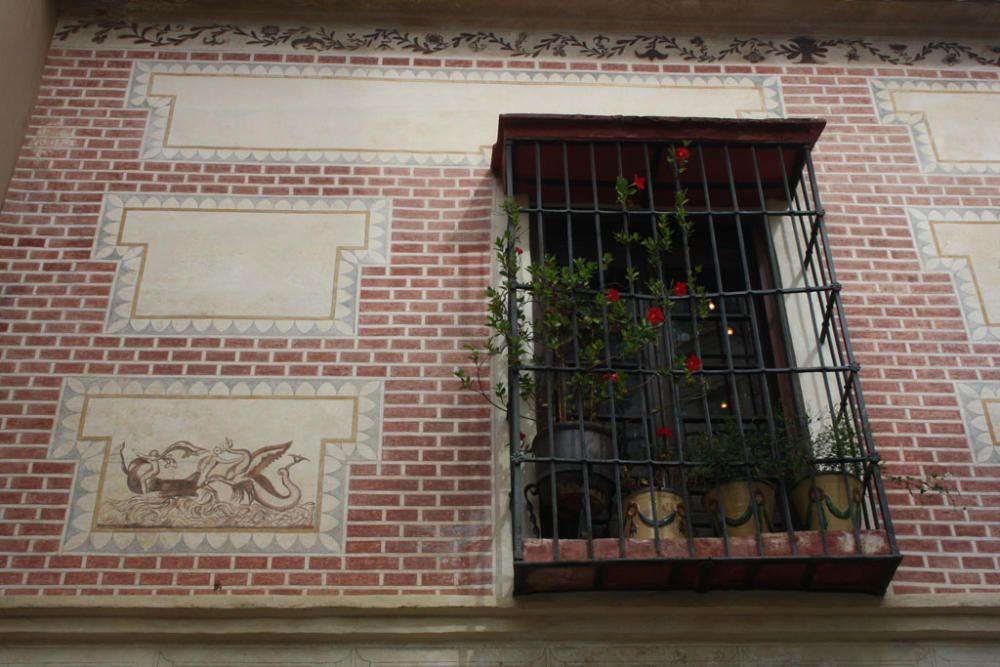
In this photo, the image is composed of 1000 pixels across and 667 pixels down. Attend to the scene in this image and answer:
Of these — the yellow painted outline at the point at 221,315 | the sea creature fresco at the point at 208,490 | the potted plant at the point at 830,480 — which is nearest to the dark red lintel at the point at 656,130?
the yellow painted outline at the point at 221,315

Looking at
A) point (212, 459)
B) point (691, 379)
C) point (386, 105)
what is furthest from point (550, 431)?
point (386, 105)

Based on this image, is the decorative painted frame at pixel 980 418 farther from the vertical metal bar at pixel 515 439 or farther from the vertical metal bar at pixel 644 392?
the vertical metal bar at pixel 515 439

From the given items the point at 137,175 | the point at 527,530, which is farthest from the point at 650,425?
the point at 137,175

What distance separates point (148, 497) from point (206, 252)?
1.29 m

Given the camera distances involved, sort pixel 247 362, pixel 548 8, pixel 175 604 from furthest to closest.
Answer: pixel 548 8, pixel 247 362, pixel 175 604

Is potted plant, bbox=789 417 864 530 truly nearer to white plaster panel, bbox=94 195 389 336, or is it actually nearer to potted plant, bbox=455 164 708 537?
potted plant, bbox=455 164 708 537

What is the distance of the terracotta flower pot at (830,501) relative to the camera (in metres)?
4.83

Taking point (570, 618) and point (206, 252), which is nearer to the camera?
point (570, 618)

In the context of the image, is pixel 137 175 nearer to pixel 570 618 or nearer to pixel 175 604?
pixel 175 604

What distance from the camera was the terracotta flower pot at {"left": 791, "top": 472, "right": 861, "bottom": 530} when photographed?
4.83 metres

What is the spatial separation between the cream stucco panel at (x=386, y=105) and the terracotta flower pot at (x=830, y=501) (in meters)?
2.27

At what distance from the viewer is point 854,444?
496 centimetres

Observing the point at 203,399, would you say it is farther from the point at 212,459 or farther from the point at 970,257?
the point at 970,257

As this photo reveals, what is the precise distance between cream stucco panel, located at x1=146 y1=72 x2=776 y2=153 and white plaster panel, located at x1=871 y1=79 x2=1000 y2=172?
2.27 feet
